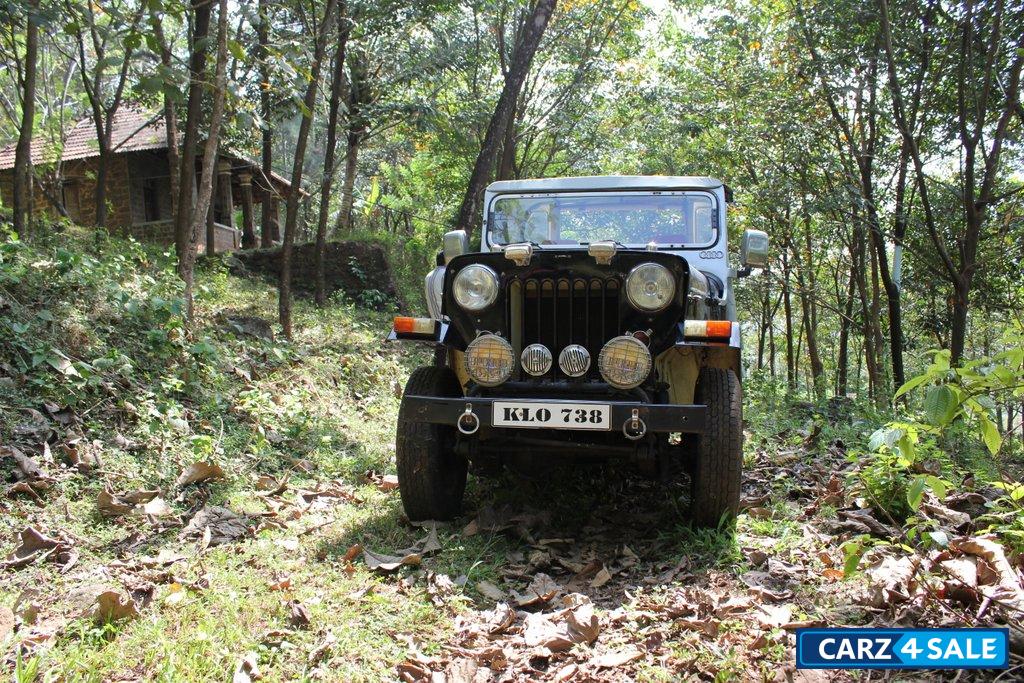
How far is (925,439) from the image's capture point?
5203 mm

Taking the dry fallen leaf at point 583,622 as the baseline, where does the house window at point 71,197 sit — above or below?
above

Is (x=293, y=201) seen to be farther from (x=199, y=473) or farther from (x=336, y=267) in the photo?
(x=199, y=473)

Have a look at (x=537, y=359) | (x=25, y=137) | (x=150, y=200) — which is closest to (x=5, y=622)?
(x=537, y=359)

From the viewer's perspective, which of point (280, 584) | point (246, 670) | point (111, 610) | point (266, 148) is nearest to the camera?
point (246, 670)

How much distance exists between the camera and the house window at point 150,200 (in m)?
21.7

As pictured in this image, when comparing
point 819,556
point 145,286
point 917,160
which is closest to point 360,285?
point 145,286

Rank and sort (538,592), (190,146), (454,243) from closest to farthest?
(538,592)
(454,243)
(190,146)

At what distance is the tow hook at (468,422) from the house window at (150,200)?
66.1 ft

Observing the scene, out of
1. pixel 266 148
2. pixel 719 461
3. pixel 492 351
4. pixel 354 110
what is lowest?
pixel 719 461

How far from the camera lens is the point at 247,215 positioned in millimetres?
21219

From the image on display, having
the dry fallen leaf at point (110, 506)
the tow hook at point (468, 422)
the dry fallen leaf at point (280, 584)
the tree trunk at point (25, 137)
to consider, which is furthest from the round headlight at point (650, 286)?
the tree trunk at point (25, 137)

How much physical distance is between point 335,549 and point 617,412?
1.56 meters

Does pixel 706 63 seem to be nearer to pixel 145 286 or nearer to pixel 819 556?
pixel 145 286

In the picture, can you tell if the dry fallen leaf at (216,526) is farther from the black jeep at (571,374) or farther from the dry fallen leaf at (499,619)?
the dry fallen leaf at (499,619)
